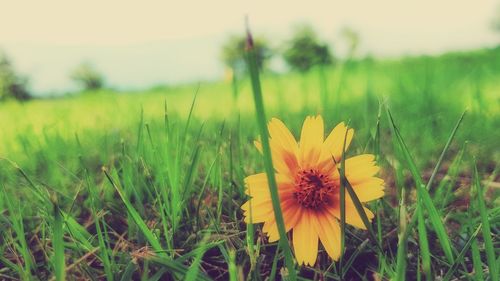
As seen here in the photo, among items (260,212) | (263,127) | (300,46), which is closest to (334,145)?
(260,212)

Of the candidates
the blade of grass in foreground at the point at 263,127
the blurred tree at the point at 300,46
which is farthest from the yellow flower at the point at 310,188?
the blurred tree at the point at 300,46

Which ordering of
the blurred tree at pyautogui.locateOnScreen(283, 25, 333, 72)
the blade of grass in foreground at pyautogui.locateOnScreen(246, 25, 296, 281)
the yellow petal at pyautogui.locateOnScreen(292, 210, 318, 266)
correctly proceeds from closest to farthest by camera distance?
the blade of grass in foreground at pyautogui.locateOnScreen(246, 25, 296, 281), the yellow petal at pyautogui.locateOnScreen(292, 210, 318, 266), the blurred tree at pyautogui.locateOnScreen(283, 25, 333, 72)

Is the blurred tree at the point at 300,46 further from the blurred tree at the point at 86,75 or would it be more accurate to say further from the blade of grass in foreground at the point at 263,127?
the blade of grass in foreground at the point at 263,127

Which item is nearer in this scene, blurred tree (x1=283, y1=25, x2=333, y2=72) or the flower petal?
the flower petal

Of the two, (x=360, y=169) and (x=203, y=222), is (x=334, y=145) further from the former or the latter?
(x=203, y=222)

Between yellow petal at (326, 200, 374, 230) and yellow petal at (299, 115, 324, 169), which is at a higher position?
yellow petal at (299, 115, 324, 169)

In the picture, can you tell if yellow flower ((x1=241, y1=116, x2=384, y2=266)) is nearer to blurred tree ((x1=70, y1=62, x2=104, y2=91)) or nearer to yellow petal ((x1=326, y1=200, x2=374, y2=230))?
yellow petal ((x1=326, y1=200, x2=374, y2=230))

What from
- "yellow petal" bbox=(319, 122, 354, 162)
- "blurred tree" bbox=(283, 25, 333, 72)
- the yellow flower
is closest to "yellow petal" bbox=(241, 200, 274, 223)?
the yellow flower

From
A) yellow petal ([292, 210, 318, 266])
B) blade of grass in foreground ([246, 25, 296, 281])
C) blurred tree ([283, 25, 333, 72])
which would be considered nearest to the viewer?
blade of grass in foreground ([246, 25, 296, 281])

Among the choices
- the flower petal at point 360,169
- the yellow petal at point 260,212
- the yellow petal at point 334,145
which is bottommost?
the yellow petal at point 260,212
